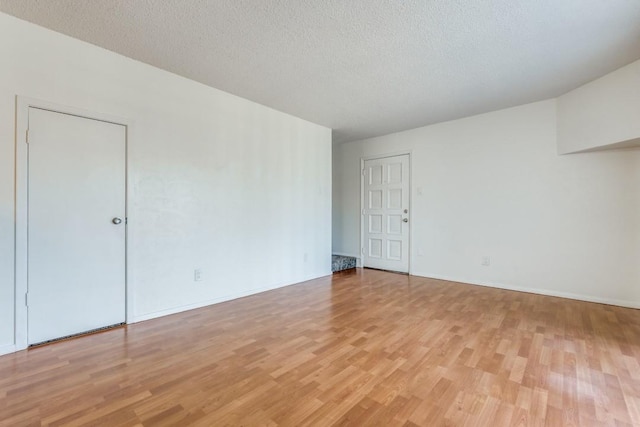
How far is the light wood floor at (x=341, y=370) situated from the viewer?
4.98 ft

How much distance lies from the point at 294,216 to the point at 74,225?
252 cm

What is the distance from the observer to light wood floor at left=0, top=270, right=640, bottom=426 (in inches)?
59.8

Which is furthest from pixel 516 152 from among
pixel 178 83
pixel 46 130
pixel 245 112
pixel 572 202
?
pixel 46 130

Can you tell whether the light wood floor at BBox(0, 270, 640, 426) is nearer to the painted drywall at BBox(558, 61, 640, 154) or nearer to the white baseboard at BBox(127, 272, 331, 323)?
the white baseboard at BBox(127, 272, 331, 323)

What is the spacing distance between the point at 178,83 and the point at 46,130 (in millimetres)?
1209

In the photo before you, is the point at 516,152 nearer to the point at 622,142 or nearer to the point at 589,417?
the point at 622,142

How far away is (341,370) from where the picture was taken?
6.32ft

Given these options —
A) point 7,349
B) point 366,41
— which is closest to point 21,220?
point 7,349

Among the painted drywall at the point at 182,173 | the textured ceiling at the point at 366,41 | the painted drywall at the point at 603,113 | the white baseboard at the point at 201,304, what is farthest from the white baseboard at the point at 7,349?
the painted drywall at the point at 603,113

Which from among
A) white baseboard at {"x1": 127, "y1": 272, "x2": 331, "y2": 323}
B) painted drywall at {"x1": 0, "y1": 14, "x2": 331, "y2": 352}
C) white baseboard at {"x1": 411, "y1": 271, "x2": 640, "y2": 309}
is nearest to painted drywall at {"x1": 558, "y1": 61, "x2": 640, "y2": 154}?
white baseboard at {"x1": 411, "y1": 271, "x2": 640, "y2": 309}

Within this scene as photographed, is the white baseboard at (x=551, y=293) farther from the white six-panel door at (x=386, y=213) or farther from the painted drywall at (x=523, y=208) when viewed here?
the white six-panel door at (x=386, y=213)

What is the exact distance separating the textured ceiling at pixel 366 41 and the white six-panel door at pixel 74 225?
2.66 feet

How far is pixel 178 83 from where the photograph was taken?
3016 mm

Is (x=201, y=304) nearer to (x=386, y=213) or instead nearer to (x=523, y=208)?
(x=386, y=213)
